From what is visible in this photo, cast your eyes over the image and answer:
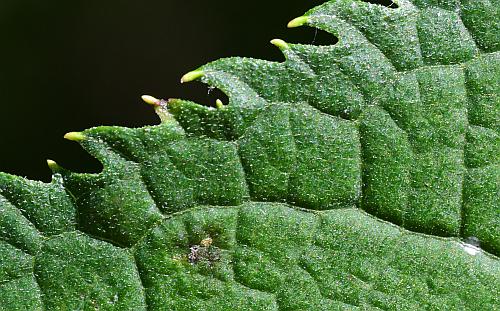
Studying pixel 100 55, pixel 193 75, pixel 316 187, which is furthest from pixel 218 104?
pixel 100 55

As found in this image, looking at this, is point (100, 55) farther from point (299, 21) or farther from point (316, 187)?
point (316, 187)

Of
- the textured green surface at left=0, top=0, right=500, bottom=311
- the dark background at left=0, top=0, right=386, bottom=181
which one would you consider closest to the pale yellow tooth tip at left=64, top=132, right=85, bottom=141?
the textured green surface at left=0, top=0, right=500, bottom=311

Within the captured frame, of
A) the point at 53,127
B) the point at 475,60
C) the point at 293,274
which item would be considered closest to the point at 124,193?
the point at 293,274

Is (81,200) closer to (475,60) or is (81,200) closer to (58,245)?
(58,245)

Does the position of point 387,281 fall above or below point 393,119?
below

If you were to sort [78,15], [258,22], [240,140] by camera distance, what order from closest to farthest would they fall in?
1. [240,140]
2. [258,22]
3. [78,15]

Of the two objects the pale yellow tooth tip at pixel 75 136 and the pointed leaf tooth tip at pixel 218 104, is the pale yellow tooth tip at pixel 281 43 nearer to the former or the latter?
the pointed leaf tooth tip at pixel 218 104

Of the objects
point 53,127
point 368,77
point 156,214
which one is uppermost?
point 368,77

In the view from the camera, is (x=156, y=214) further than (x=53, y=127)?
No
